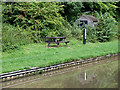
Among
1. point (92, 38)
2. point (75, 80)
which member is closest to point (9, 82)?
point (75, 80)

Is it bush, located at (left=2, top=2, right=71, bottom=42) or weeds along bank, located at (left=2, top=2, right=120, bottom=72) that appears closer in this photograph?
weeds along bank, located at (left=2, top=2, right=120, bottom=72)

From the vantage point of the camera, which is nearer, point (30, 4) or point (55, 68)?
point (55, 68)

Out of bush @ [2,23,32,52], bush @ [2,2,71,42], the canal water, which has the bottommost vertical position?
the canal water

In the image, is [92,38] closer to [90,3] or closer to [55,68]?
[90,3]

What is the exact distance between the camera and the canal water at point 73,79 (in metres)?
8.28

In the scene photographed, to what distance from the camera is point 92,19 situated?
88.9ft

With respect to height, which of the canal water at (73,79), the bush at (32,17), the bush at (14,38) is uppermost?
the bush at (32,17)

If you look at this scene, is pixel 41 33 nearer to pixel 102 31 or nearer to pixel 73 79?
pixel 102 31

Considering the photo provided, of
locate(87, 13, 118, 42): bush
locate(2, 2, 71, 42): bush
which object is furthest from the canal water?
locate(87, 13, 118, 42): bush

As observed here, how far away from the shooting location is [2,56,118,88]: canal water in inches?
326

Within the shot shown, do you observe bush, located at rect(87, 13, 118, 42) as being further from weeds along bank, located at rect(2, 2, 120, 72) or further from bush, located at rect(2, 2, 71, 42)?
bush, located at rect(2, 2, 71, 42)

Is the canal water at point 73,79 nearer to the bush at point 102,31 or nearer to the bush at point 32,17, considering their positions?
the bush at point 32,17

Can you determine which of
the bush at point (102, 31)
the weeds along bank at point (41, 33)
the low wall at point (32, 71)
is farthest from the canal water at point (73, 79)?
the bush at point (102, 31)

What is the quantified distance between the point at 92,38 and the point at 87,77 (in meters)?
14.2
